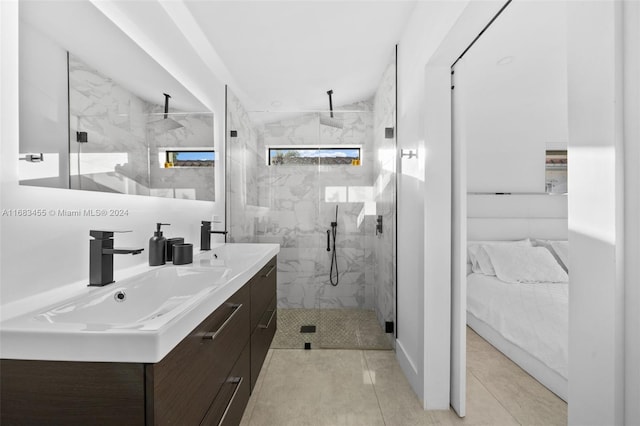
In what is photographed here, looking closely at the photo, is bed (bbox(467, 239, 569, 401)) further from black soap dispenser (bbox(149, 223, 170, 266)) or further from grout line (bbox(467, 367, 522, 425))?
black soap dispenser (bbox(149, 223, 170, 266))

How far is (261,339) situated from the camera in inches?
70.1

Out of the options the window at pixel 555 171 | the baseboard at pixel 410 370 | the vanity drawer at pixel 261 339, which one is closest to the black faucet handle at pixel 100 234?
the vanity drawer at pixel 261 339

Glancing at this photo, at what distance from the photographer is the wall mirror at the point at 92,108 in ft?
3.22

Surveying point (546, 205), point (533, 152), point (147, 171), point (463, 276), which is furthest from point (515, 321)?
point (147, 171)

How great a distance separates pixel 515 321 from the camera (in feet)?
7.54

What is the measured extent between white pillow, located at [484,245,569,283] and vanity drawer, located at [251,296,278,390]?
6.99 ft

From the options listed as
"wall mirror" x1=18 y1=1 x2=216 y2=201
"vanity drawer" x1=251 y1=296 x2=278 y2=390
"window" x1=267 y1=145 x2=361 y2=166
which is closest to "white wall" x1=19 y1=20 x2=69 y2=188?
"wall mirror" x1=18 y1=1 x2=216 y2=201

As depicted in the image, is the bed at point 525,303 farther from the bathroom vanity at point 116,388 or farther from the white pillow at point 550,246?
the bathroom vanity at point 116,388

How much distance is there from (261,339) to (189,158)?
127 cm

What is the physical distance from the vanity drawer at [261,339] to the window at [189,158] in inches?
43.2

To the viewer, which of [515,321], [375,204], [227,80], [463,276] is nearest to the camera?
[463,276]

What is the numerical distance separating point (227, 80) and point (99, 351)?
264cm

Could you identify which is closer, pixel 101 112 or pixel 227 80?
pixel 101 112

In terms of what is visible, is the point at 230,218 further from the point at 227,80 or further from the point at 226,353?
the point at 226,353
